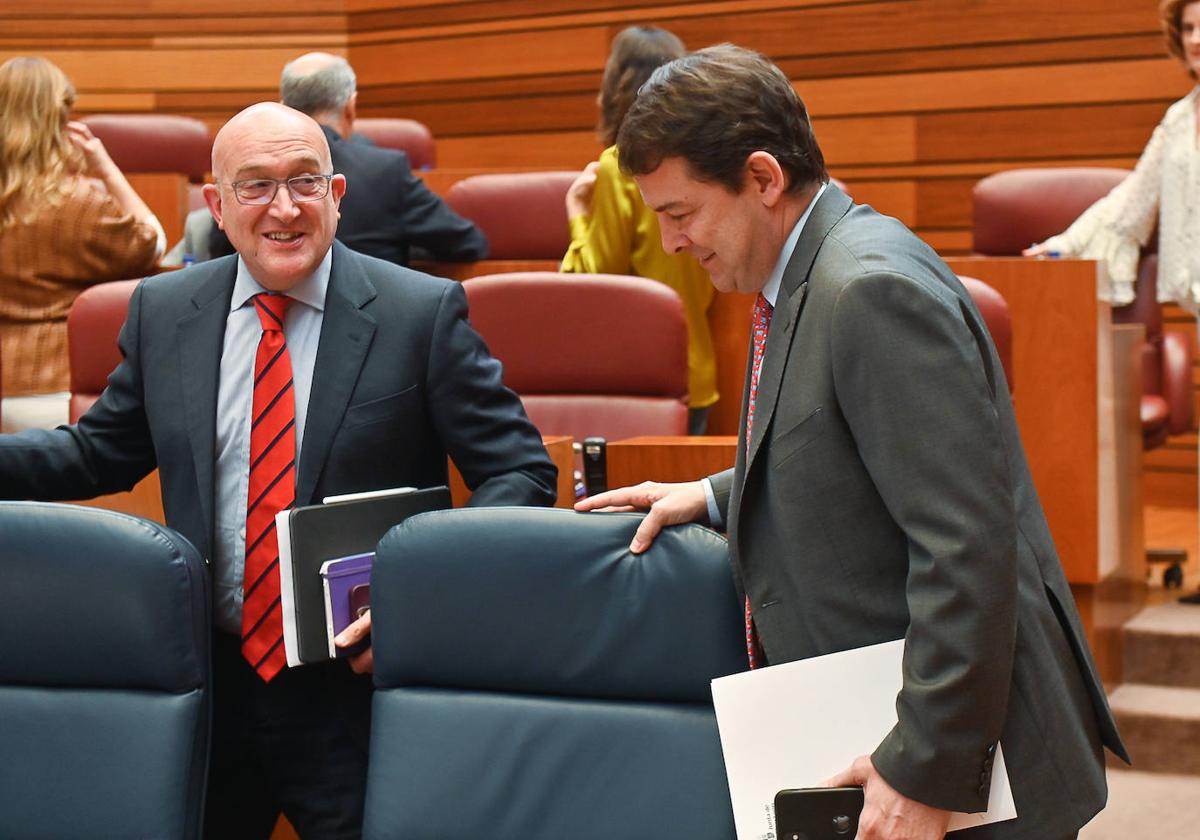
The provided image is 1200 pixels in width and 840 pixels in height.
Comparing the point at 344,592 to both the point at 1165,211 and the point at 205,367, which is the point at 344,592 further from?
the point at 1165,211

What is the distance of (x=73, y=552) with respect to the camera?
1272 mm

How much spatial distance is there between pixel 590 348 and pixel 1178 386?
1.43 meters

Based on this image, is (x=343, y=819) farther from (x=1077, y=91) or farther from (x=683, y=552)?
(x=1077, y=91)

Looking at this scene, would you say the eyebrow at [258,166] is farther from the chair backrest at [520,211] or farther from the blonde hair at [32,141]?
the chair backrest at [520,211]

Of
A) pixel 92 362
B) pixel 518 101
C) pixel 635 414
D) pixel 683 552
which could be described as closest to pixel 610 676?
pixel 683 552

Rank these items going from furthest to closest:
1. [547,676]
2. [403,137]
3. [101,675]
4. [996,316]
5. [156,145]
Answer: [403,137], [156,145], [996,316], [101,675], [547,676]

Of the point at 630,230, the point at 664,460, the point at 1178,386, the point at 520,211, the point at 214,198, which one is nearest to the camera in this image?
the point at 214,198

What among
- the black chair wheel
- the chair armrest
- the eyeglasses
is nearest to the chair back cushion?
the chair armrest

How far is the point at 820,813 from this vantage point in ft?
3.32

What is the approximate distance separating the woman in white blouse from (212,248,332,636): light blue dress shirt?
6.38ft

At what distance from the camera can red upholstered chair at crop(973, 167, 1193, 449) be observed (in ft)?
10.5

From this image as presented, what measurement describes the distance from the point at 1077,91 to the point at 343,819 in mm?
3602

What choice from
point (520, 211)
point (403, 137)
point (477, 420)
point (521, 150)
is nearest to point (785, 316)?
point (477, 420)

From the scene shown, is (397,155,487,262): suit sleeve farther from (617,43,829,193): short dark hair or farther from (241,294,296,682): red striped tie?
(617,43,829,193): short dark hair
